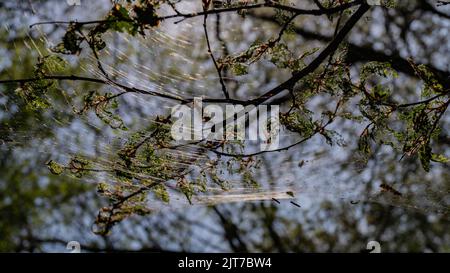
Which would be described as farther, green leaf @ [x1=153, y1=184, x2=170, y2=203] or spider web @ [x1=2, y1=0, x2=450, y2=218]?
green leaf @ [x1=153, y1=184, x2=170, y2=203]

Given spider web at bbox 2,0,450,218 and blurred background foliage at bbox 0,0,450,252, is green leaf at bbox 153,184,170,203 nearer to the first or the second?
spider web at bbox 2,0,450,218

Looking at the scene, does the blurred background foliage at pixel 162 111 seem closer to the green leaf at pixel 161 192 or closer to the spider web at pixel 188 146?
the spider web at pixel 188 146

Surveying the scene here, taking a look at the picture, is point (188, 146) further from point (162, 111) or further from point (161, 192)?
point (161, 192)

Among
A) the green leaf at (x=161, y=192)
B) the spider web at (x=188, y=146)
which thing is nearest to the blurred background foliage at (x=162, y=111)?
the spider web at (x=188, y=146)

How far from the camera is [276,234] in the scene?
4.16m

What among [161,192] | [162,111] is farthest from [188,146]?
[161,192]

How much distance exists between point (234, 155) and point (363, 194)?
1.01 meters

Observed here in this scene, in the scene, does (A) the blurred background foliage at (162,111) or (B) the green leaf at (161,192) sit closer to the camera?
(A) the blurred background foliage at (162,111)

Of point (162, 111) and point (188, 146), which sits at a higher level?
point (162, 111)

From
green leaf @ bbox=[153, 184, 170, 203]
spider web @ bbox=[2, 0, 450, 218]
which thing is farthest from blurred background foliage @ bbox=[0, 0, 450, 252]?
green leaf @ bbox=[153, 184, 170, 203]

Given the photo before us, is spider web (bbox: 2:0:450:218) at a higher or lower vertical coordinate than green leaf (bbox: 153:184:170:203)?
higher
